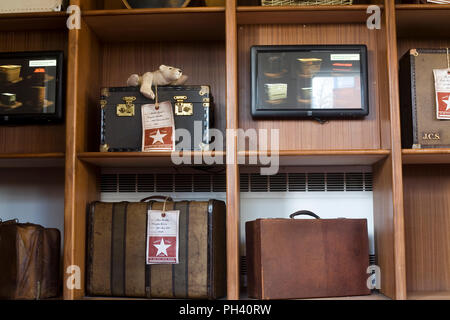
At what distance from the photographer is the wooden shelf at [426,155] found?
2.13m

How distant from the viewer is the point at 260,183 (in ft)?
8.30

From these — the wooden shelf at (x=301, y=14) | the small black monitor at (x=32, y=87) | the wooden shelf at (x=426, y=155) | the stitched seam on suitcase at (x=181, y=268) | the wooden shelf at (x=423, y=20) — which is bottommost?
the stitched seam on suitcase at (x=181, y=268)

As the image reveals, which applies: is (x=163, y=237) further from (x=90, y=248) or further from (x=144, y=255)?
(x=90, y=248)

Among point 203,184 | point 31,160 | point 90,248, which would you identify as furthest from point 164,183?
point 31,160

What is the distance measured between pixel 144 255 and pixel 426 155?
1278 mm

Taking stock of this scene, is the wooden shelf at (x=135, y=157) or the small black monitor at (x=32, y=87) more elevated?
the small black monitor at (x=32, y=87)

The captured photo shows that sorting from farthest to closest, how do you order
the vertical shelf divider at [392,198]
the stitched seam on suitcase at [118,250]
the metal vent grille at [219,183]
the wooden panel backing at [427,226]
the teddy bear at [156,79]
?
the metal vent grille at [219,183] < the wooden panel backing at [427,226] < the teddy bear at [156,79] < the stitched seam on suitcase at [118,250] < the vertical shelf divider at [392,198]

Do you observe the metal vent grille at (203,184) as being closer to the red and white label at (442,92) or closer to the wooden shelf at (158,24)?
the wooden shelf at (158,24)

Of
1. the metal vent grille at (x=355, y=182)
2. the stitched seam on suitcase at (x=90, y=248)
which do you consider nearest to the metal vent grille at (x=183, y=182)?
the stitched seam on suitcase at (x=90, y=248)

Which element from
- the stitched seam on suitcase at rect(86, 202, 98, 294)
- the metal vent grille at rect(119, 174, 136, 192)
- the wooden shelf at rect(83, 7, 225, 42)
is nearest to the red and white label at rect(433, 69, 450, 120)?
the wooden shelf at rect(83, 7, 225, 42)

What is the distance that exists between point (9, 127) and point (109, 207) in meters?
0.77

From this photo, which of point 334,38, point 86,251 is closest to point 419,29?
point 334,38

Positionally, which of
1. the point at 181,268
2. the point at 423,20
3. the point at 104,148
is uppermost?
the point at 423,20

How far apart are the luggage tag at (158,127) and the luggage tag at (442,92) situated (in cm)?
117
